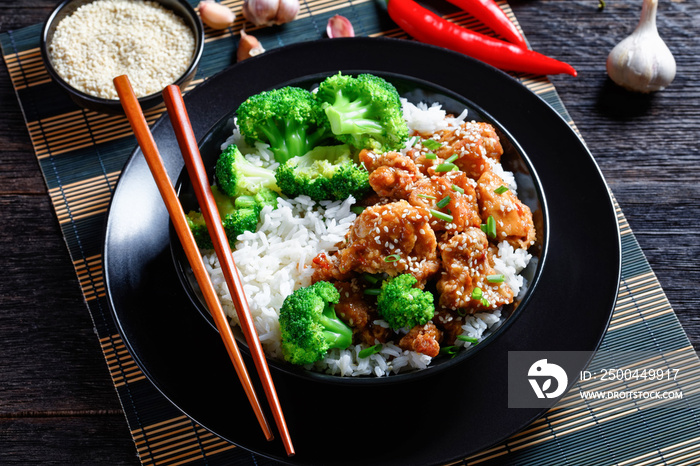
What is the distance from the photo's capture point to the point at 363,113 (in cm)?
276

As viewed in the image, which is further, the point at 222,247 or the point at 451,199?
the point at 451,199

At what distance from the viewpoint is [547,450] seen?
2.91 meters

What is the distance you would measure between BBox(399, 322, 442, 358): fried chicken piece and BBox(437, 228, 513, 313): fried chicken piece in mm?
127

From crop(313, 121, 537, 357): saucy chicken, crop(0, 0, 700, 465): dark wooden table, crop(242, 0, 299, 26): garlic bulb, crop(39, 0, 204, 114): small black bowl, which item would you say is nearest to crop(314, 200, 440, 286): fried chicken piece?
crop(313, 121, 537, 357): saucy chicken

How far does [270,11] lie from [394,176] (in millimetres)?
1746

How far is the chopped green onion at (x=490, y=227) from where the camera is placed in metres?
2.57

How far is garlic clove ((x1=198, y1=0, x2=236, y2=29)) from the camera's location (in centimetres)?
379

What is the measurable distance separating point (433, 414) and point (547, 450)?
64 cm

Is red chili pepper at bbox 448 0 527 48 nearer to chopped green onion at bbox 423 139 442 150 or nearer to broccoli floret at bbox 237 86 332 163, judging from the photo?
chopped green onion at bbox 423 139 442 150

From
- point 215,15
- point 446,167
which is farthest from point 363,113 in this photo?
point 215,15

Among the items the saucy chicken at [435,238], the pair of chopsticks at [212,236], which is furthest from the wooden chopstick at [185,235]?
the saucy chicken at [435,238]

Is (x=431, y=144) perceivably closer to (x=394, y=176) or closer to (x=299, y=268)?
(x=394, y=176)

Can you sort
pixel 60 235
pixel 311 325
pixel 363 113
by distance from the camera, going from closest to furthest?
pixel 311 325 < pixel 363 113 < pixel 60 235

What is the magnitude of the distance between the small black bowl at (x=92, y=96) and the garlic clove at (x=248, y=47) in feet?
0.79
